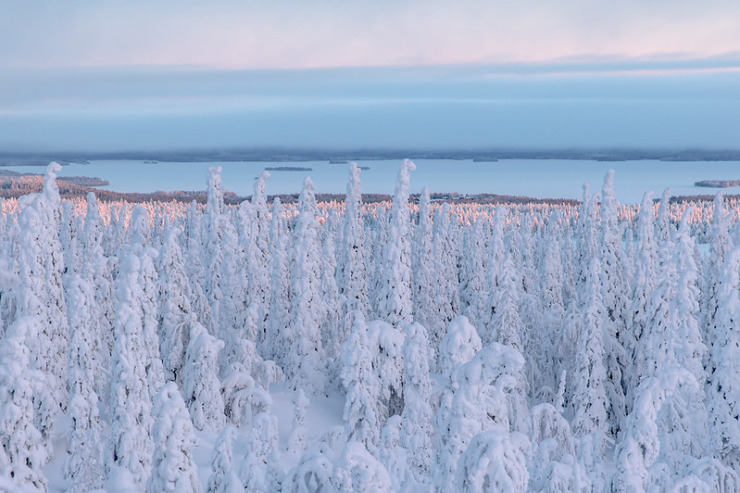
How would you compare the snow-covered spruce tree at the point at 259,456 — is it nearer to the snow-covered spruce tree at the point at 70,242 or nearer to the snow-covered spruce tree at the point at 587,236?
the snow-covered spruce tree at the point at 587,236

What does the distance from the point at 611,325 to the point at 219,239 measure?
24.6 meters

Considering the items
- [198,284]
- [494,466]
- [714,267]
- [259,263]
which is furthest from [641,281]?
[494,466]

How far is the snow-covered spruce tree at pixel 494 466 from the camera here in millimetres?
9281


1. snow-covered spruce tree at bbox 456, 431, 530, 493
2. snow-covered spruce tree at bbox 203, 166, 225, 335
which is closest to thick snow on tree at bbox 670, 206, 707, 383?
→ snow-covered spruce tree at bbox 456, 431, 530, 493

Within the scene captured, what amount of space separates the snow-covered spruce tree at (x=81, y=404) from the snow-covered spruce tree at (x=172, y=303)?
4607 millimetres

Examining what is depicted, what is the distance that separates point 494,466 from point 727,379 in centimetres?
1527

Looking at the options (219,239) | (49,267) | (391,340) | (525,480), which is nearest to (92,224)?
(219,239)

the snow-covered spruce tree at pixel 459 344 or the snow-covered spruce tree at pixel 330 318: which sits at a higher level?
the snow-covered spruce tree at pixel 459 344

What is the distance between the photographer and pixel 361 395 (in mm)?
33719

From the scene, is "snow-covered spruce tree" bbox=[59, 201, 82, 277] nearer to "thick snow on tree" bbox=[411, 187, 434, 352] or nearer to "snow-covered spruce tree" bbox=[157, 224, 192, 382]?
"snow-covered spruce tree" bbox=[157, 224, 192, 382]

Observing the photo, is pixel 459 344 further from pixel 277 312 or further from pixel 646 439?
pixel 277 312

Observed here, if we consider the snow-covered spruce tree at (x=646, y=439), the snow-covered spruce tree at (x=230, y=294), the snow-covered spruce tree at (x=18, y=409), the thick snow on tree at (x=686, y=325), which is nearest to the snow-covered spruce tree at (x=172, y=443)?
the snow-covered spruce tree at (x=18, y=409)

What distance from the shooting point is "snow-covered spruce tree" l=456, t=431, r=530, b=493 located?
9.28 m

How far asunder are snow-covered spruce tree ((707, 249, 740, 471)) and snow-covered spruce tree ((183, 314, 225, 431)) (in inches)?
817
